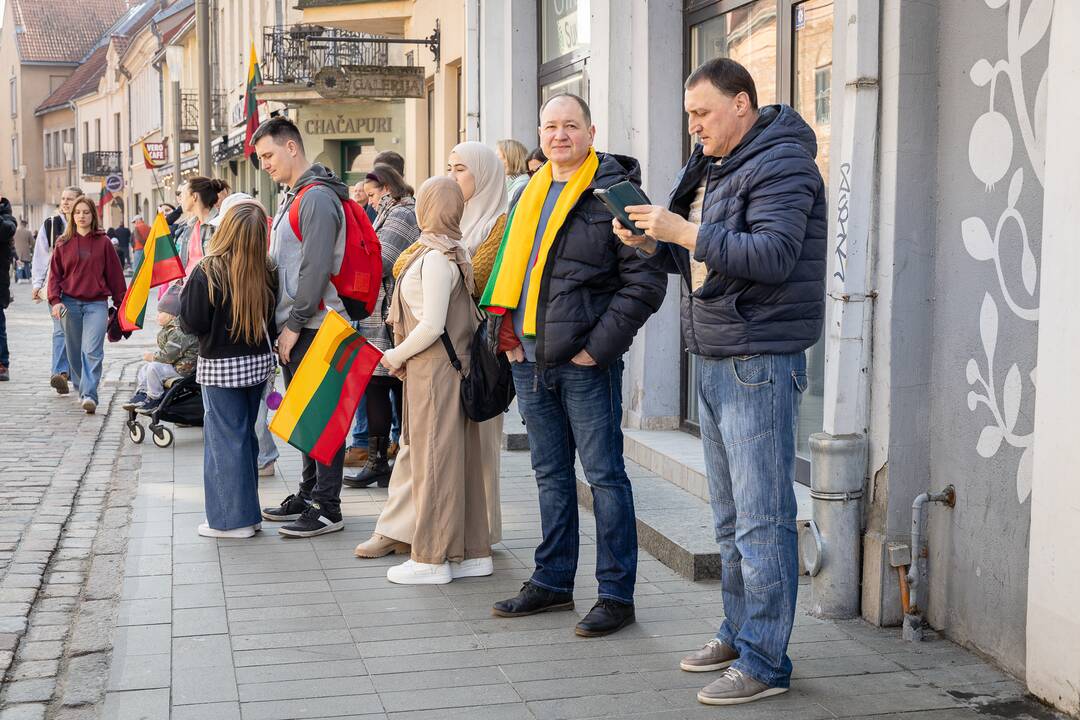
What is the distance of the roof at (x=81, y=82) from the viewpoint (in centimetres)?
6812

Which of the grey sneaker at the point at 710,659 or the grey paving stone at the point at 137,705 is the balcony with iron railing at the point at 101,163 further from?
the grey sneaker at the point at 710,659

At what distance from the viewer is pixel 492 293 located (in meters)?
5.34

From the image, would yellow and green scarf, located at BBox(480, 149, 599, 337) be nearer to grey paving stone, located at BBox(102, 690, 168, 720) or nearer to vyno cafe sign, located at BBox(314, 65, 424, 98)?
grey paving stone, located at BBox(102, 690, 168, 720)

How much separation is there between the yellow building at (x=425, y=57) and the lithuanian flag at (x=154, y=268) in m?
3.24

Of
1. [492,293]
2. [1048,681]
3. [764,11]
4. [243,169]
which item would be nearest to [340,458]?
[492,293]

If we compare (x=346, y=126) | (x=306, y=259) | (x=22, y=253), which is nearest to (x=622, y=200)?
(x=306, y=259)

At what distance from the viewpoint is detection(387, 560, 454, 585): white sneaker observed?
6062 millimetres

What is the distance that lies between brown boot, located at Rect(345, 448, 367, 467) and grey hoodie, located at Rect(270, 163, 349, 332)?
218 centimetres

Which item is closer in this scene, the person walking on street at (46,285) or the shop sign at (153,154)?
the person walking on street at (46,285)

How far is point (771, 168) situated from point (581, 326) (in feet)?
3.59

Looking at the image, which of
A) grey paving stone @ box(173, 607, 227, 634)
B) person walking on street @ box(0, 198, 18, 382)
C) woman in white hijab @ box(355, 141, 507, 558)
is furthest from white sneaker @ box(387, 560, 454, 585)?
person walking on street @ box(0, 198, 18, 382)

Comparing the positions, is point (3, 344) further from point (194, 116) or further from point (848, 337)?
point (194, 116)

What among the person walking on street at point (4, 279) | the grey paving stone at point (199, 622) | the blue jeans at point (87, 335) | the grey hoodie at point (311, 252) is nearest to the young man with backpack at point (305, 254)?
the grey hoodie at point (311, 252)

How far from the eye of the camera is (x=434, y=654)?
199 inches
